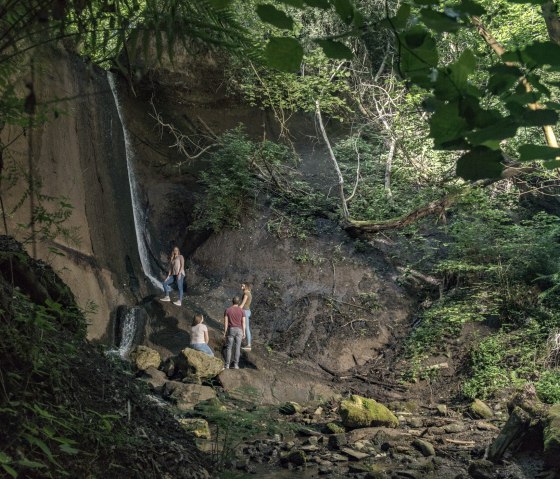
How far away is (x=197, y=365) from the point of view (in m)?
11.4

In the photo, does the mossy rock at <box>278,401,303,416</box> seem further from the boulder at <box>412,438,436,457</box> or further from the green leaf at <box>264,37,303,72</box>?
the green leaf at <box>264,37,303,72</box>

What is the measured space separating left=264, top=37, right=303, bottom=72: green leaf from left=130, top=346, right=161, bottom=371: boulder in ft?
35.5

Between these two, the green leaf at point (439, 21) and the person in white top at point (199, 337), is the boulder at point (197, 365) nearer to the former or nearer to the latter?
the person in white top at point (199, 337)

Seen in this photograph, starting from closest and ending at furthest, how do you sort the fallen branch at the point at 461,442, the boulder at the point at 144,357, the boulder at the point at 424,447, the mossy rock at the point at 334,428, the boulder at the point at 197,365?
1. the boulder at the point at 424,447
2. the fallen branch at the point at 461,442
3. the mossy rock at the point at 334,428
4. the boulder at the point at 197,365
5. the boulder at the point at 144,357

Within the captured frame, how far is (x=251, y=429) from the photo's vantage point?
576 centimetres

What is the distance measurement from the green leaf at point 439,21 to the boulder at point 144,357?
11007 mm

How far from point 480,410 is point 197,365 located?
4.92 m

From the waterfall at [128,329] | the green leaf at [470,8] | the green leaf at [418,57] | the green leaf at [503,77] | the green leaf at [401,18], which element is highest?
the green leaf at [401,18]

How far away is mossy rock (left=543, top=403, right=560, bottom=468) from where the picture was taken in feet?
25.3

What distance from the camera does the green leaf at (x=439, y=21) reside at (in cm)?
121

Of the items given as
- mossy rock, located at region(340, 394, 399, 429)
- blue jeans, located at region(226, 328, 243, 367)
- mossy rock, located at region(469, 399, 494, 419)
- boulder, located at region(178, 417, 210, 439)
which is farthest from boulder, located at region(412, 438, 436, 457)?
blue jeans, located at region(226, 328, 243, 367)

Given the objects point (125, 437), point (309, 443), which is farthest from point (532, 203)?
point (125, 437)

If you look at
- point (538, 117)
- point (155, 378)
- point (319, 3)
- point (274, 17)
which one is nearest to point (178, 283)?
point (155, 378)

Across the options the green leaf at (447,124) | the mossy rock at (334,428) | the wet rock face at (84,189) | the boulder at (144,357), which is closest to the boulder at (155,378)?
the boulder at (144,357)
